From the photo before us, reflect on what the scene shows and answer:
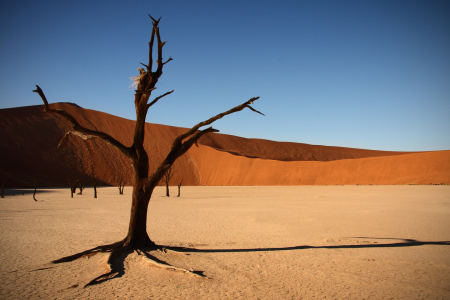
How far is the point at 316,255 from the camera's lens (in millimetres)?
7234

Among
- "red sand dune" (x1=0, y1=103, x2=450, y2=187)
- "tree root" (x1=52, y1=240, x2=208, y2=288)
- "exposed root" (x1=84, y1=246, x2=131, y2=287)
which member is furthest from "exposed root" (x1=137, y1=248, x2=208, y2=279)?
"red sand dune" (x1=0, y1=103, x2=450, y2=187)

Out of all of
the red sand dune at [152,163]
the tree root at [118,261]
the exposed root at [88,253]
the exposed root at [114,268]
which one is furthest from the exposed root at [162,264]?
the red sand dune at [152,163]

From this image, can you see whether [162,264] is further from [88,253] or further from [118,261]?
[88,253]

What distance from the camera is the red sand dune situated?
47.1 metres

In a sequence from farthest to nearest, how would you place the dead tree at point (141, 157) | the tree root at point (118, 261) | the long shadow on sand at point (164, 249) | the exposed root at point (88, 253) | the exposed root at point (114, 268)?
the dead tree at point (141, 157) < the exposed root at point (88, 253) < the long shadow on sand at point (164, 249) < the tree root at point (118, 261) < the exposed root at point (114, 268)

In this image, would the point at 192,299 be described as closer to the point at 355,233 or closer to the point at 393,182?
the point at 355,233

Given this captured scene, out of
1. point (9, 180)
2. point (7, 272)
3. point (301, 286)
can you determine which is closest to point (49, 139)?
point (9, 180)

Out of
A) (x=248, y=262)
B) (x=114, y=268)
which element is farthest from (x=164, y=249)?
(x=248, y=262)

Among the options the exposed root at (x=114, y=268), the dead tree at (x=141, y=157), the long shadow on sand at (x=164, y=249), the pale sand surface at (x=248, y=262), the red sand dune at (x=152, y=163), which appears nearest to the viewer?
the pale sand surface at (x=248, y=262)

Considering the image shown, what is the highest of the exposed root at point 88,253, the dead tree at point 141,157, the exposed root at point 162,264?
the dead tree at point 141,157

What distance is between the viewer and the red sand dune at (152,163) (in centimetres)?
4712

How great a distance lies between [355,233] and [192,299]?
7.61m

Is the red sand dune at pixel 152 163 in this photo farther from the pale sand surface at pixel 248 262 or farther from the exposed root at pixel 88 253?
the exposed root at pixel 88 253

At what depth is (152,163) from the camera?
59.9 meters
